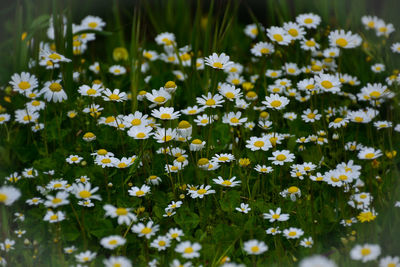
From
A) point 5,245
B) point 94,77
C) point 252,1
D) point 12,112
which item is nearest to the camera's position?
point 5,245

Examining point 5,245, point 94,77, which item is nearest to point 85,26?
point 94,77

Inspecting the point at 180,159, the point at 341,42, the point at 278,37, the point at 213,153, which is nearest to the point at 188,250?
the point at 180,159

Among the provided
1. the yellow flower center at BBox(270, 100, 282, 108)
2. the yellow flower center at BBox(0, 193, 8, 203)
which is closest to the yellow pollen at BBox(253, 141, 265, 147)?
the yellow flower center at BBox(270, 100, 282, 108)

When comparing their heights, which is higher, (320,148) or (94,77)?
(94,77)

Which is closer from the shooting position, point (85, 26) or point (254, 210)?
point (254, 210)

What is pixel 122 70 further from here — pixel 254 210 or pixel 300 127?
pixel 254 210

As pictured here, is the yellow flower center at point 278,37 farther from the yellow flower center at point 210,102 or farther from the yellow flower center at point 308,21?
the yellow flower center at point 210,102

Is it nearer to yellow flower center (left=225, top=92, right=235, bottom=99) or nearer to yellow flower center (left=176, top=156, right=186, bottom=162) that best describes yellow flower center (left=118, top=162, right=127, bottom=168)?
yellow flower center (left=176, top=156, right=186, bottom=162)

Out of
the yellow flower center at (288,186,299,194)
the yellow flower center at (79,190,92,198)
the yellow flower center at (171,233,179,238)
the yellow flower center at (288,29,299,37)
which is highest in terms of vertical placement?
the yellow flower center at (288,29,299,37)

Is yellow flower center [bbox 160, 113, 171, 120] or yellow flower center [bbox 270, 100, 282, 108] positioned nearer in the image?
yellow flower center [bbox 160, 113, 171, 120]
